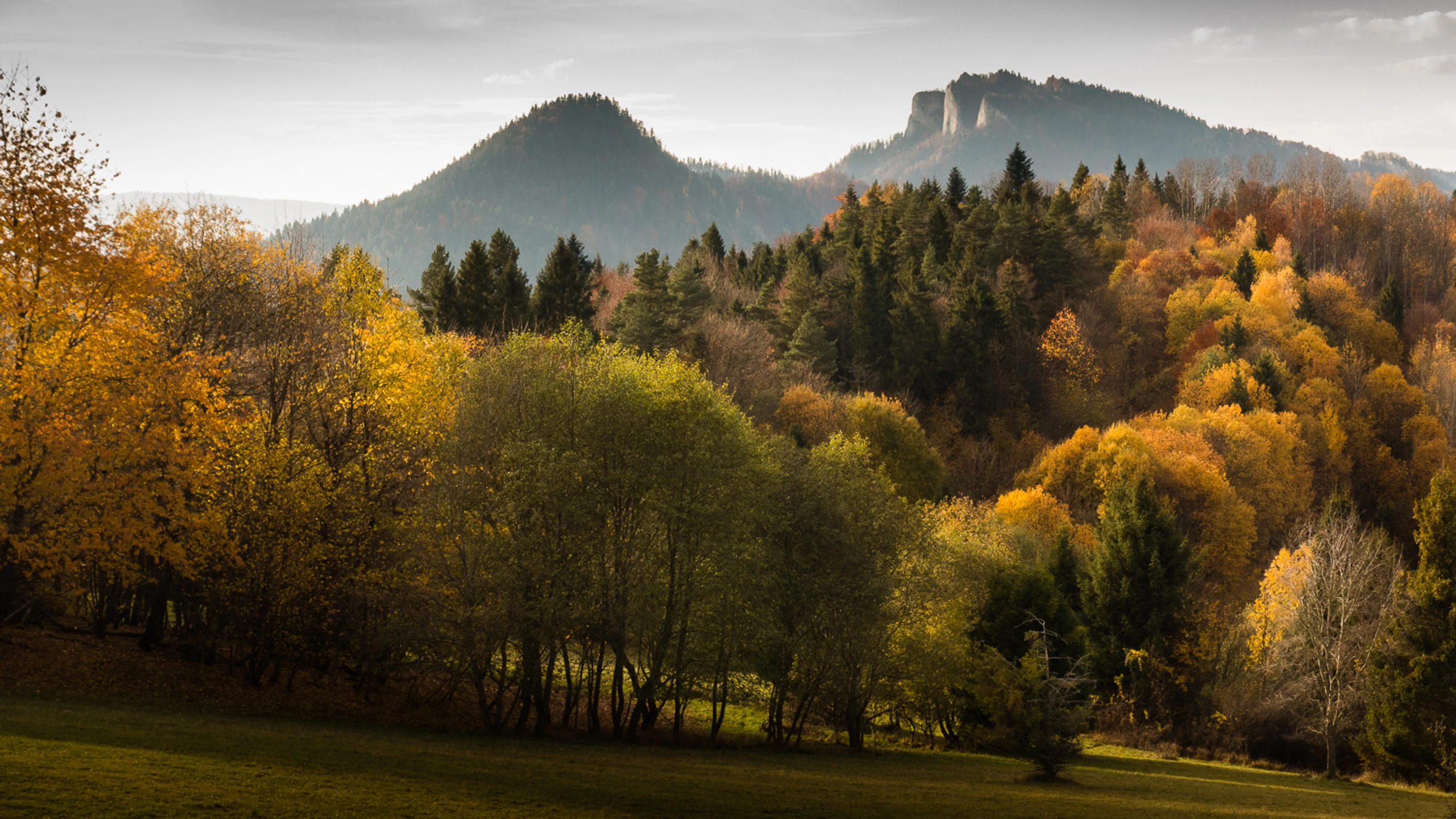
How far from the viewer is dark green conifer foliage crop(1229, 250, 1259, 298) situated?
369 ft

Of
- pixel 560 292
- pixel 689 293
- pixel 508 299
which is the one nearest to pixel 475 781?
pixel 508 299

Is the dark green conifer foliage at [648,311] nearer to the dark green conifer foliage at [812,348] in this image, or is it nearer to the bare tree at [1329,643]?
the dark green conifer foliage at [812,348]

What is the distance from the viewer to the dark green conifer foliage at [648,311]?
257 feet

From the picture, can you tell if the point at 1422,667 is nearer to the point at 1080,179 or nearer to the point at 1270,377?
the point at 1270,377

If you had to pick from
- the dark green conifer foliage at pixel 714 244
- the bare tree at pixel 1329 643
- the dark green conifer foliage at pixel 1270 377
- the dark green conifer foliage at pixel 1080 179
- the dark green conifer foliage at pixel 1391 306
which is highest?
the dark green conifer foliage at pixel 1080 179

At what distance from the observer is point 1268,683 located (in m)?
50.2

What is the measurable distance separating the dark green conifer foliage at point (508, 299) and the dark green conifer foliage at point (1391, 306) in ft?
321

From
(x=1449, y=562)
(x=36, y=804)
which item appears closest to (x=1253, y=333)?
(x=1449, y=562)

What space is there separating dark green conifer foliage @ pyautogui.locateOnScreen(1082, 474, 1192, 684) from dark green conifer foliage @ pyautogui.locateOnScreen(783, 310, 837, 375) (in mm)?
36364

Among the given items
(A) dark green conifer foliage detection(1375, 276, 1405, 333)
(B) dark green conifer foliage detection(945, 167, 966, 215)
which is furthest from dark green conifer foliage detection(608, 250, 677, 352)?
(A) dark green conifer foliage detection(1375, 276, 1405, 333)

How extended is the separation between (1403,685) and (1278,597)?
35.8 ft

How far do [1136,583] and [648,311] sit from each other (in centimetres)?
4154

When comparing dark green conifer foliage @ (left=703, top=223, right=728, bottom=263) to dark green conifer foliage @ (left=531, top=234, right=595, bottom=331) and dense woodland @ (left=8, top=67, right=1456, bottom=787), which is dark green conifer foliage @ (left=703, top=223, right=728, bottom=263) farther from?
dense woodland @ (left=8, top=67, right=1456, bottom=787)

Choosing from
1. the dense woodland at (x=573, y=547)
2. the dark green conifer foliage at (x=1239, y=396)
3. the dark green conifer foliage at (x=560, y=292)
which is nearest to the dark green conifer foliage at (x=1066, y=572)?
the dense woodland at (x=573, y=547)
